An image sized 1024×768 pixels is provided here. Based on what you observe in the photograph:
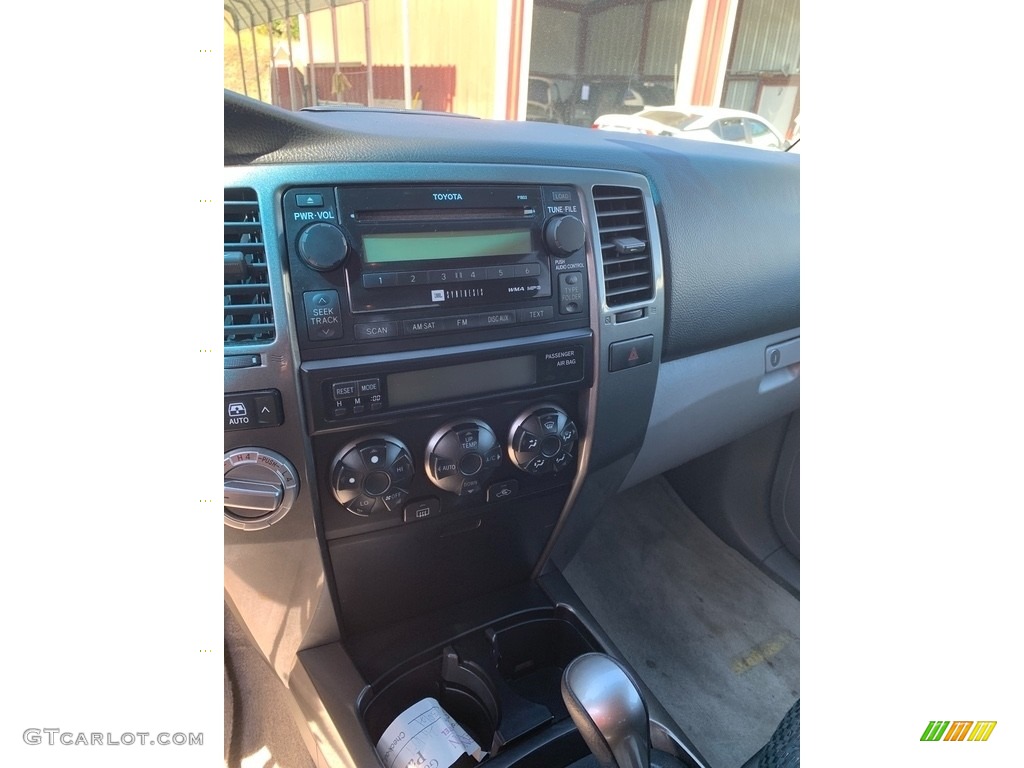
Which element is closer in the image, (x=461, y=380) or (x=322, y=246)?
(x=322, y=246)

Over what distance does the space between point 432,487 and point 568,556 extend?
0.53m

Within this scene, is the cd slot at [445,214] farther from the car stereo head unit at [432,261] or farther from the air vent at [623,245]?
the air vent at [623,245]

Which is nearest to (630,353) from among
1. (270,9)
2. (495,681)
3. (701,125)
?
(495,681)

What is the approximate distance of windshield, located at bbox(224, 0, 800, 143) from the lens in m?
1.19

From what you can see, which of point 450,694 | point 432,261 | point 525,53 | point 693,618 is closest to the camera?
point 432,261

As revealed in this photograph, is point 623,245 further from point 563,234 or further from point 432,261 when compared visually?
point 432,261

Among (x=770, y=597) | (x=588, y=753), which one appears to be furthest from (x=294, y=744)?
(x=770, y=597)

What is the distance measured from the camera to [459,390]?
2.98 feet

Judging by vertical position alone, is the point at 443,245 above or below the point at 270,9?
below

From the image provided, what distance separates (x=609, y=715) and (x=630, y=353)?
542 millimetres

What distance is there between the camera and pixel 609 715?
2.64 ft

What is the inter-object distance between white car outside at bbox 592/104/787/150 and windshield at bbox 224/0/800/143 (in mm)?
40

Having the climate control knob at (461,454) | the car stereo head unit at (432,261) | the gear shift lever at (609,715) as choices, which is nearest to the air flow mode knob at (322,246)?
the car stereo head unit at (432,261)

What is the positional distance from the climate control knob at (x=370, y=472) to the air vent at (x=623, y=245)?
16.0 inches
